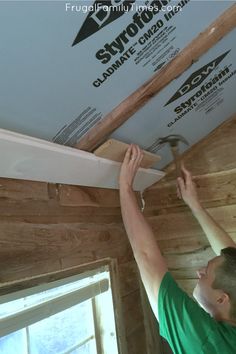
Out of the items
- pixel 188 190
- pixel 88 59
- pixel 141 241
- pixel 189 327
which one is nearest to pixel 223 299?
pixel 189 327

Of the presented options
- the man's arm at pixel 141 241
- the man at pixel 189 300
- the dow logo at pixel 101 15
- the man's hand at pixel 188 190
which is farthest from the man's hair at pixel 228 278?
the dow logo at pixel 101 15

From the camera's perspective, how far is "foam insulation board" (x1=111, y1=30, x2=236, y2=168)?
4.48 feet

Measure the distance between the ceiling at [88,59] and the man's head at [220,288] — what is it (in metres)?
0.67

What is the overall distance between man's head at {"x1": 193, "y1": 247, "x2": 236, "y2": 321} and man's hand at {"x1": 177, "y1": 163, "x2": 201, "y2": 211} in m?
0.55

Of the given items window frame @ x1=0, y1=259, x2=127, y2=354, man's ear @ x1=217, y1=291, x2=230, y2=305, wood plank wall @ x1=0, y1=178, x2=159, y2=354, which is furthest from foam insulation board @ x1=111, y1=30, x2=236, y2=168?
man's ear @ x1=217, y1=291, x2=230, y2=305

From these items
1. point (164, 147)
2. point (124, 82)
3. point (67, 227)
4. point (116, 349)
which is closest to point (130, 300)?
point (116, 349)

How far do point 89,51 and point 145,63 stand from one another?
25cm

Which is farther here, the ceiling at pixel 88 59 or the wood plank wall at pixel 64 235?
the wood plank wall at pixel 64 235

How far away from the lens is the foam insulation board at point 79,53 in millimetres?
800

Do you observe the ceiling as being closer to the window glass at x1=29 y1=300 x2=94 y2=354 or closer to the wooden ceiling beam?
the wooden ceiling beam

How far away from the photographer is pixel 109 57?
1013 mm

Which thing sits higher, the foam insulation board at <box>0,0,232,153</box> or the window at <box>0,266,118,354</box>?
the foam insulation board at <box>0,0,232,153</box>

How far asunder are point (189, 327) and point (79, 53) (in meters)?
0.90

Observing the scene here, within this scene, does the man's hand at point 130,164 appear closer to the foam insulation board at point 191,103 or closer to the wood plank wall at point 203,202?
the foam insulation board at point 191,103
